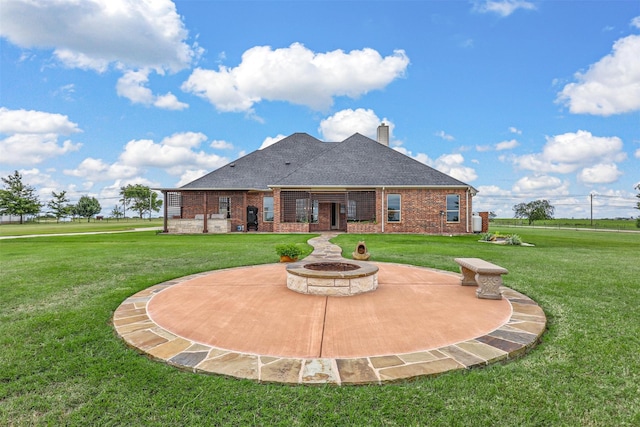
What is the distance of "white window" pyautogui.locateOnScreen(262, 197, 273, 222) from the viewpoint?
22.0 meters

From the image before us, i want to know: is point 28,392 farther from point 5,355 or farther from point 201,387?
point 201,387

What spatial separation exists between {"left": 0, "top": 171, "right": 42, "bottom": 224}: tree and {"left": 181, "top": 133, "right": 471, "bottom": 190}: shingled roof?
45.9m

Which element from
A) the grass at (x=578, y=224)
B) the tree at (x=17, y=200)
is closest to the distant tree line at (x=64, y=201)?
the tree at (x=17, y=200)

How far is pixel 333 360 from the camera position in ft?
9.35

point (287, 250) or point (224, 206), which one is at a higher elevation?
point (224, 206)

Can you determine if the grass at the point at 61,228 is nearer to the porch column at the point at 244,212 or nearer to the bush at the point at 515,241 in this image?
the porch column at the point at 244,212

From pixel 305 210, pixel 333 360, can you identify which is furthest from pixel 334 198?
pixel 333 360

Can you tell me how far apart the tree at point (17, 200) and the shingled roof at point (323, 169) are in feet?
151

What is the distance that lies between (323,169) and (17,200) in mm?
55345

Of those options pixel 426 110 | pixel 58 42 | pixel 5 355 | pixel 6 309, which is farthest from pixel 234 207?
pixel 5 355

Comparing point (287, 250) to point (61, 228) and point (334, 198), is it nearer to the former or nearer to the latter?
point (334, 198)

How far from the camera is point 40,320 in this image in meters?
4.08

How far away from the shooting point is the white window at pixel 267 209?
21984 millimetres

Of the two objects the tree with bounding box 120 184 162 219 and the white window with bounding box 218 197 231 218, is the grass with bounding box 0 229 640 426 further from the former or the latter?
the tree with bounding box 120 184 162 219
